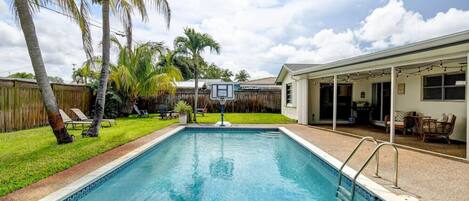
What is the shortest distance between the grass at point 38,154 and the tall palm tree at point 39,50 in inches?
25.2

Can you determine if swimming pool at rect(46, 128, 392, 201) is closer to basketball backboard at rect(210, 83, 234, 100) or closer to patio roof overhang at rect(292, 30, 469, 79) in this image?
patio roof overhang at rect(292, 30, 469, 79)

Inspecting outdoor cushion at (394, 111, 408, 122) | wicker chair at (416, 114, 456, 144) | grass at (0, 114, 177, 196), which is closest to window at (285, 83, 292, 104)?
outdoor cushion at (394, 111, 408, 122)

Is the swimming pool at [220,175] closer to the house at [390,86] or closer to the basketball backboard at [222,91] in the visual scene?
the house at [390,86]

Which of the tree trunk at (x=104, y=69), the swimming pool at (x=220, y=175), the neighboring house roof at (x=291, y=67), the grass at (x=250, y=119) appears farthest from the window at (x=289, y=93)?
the tree trunk at (x=104, y=69)

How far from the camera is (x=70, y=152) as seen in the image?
7.30m

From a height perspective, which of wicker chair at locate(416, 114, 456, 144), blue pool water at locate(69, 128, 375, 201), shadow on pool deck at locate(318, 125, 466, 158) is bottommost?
blue pool water at locate(69, 128, 375, 201)

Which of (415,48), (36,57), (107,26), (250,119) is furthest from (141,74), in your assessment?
(415,48)

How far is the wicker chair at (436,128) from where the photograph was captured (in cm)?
885

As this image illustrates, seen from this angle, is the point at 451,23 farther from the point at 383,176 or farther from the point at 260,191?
the point at 260,191

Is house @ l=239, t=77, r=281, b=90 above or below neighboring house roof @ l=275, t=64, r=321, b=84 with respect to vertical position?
below

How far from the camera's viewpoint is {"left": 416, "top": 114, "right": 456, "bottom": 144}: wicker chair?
885 cm

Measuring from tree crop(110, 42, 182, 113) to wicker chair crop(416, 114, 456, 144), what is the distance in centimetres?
1432

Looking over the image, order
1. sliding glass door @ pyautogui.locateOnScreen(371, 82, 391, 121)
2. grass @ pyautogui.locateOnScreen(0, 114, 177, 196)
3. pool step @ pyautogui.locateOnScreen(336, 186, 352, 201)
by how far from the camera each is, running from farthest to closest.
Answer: sliding glass door @ pyautogui.locateOnScreen(371, 82, 391, 121)
grass @ pyautogui.locateOnScreen(0, 114, 177, 196)
pool step @ pyautogui.locateOnScreen(336, 186, 352, 201)

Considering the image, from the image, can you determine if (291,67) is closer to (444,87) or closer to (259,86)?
(444,87)
